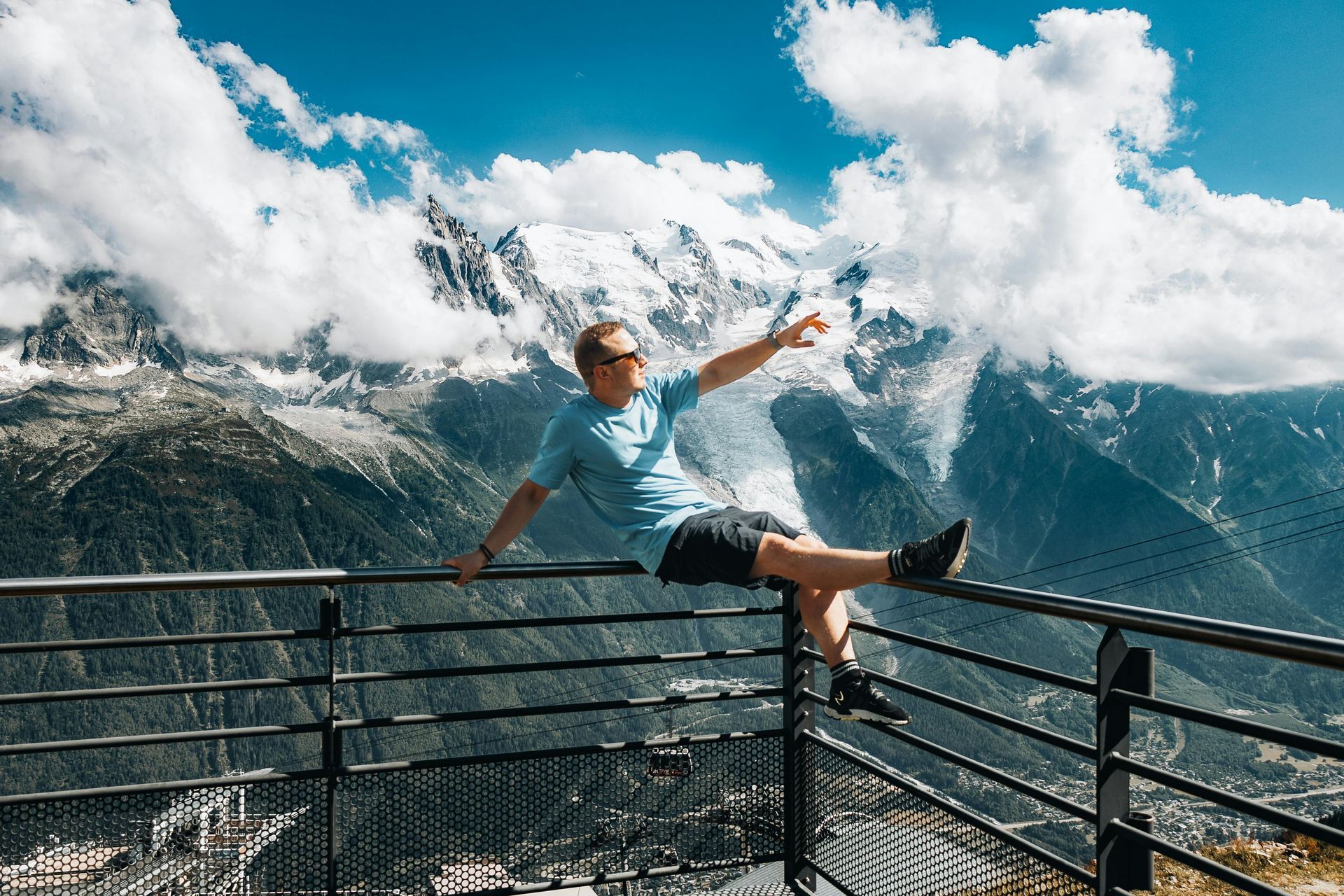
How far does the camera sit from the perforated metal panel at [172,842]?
4043 mm

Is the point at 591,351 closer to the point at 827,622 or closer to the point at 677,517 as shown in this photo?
the point at 677,517

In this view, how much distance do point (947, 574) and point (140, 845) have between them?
4101 millimetres

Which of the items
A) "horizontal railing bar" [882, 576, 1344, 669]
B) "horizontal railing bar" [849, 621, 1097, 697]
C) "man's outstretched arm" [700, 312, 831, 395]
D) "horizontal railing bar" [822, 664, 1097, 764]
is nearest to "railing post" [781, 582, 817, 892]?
"horizontal railing bar" [822, 664, 1097, 764]

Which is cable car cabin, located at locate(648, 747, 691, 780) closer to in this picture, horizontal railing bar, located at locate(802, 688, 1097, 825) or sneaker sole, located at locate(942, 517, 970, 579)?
horizontal railing bar, located at locate(802, 688, 1097, 825)

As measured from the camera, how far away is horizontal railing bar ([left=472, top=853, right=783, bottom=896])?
466 cm

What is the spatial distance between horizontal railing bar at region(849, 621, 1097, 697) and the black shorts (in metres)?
0.67

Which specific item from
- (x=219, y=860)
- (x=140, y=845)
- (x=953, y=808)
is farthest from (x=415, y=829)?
(x=953, y=808)

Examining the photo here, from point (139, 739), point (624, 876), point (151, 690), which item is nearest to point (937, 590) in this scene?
point (624, 876)

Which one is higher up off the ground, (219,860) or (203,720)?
(219,860)

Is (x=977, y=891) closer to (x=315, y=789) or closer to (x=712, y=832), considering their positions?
(x=712, y=832)

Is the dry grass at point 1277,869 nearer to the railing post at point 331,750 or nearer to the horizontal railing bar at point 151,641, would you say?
the railing post at point 331,750

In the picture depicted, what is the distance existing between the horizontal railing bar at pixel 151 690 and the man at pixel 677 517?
1001mm

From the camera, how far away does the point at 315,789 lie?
432cm

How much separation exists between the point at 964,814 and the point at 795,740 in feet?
4.35
